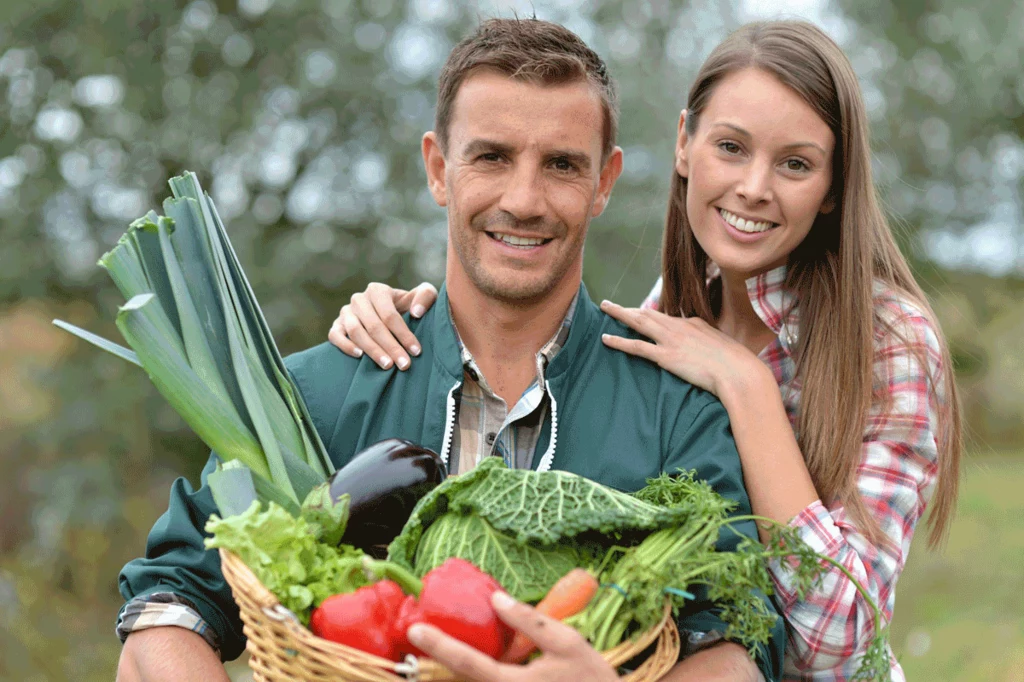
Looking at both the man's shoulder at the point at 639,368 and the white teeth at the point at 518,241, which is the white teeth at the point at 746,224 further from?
the white teeth at the point at 518,241

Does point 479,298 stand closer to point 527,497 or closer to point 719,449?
point 719,449

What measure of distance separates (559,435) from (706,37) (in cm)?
598

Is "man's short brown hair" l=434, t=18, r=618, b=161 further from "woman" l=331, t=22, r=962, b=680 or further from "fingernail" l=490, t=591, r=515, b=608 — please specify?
"fingernail" l=490, t=591, r=515, b=608

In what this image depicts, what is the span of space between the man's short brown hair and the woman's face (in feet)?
1.14

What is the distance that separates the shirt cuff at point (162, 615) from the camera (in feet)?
9.56

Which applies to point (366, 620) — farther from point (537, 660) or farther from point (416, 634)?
point (537, 660)

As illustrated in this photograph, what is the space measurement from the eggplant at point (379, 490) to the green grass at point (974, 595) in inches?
214

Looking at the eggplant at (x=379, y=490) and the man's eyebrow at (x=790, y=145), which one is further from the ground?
the man's eyebrow at (x=790, y=145)

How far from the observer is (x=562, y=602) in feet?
7.45

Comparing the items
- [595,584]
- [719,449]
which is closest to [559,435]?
[719,449]

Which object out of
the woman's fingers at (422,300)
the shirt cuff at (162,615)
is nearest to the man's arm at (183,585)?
the shirt cuff at (162,615)

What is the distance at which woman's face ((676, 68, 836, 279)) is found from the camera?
3.51 metres

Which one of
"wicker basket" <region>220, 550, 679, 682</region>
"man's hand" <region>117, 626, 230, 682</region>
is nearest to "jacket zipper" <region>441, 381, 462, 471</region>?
"man's hand" <region>117, 626, 230, 682</region>

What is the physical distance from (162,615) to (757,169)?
2210 millimetres
